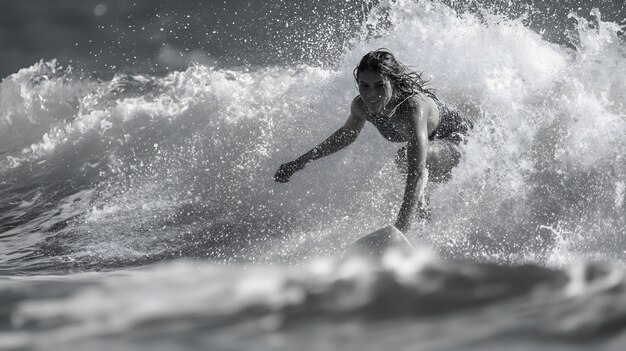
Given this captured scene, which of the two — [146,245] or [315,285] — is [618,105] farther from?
[315,285]

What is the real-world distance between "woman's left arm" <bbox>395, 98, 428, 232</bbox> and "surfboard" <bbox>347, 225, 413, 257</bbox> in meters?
0.15

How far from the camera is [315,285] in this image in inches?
57.0

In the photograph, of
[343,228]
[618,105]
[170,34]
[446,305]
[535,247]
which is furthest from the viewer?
[170,34]

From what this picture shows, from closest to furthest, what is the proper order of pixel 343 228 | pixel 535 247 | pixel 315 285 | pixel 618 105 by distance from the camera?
pixel 315 285 → pixel 535 247 → pixel 343 228 → pixel 618 105


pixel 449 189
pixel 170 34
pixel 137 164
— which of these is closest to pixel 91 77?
pixel 170 34

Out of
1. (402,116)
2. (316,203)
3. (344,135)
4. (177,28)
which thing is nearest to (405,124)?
(402,116)

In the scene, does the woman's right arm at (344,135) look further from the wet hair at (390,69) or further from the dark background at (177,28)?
the dark background at (177,28)

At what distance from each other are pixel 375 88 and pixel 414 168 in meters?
0.40

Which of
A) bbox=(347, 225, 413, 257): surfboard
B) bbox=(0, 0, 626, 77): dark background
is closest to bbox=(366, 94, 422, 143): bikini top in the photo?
bbox=(347, 225, 413, 257): surfboard

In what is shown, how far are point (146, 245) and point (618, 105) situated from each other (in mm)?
3261

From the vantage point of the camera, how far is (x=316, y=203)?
535 centimetres

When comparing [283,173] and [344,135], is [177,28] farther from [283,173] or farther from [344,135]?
[283,173]

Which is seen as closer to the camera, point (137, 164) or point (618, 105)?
point (618, 105)

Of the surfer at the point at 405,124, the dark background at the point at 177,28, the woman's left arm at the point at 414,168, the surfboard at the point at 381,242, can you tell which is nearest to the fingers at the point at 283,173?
the surfer at the point at 405,124
